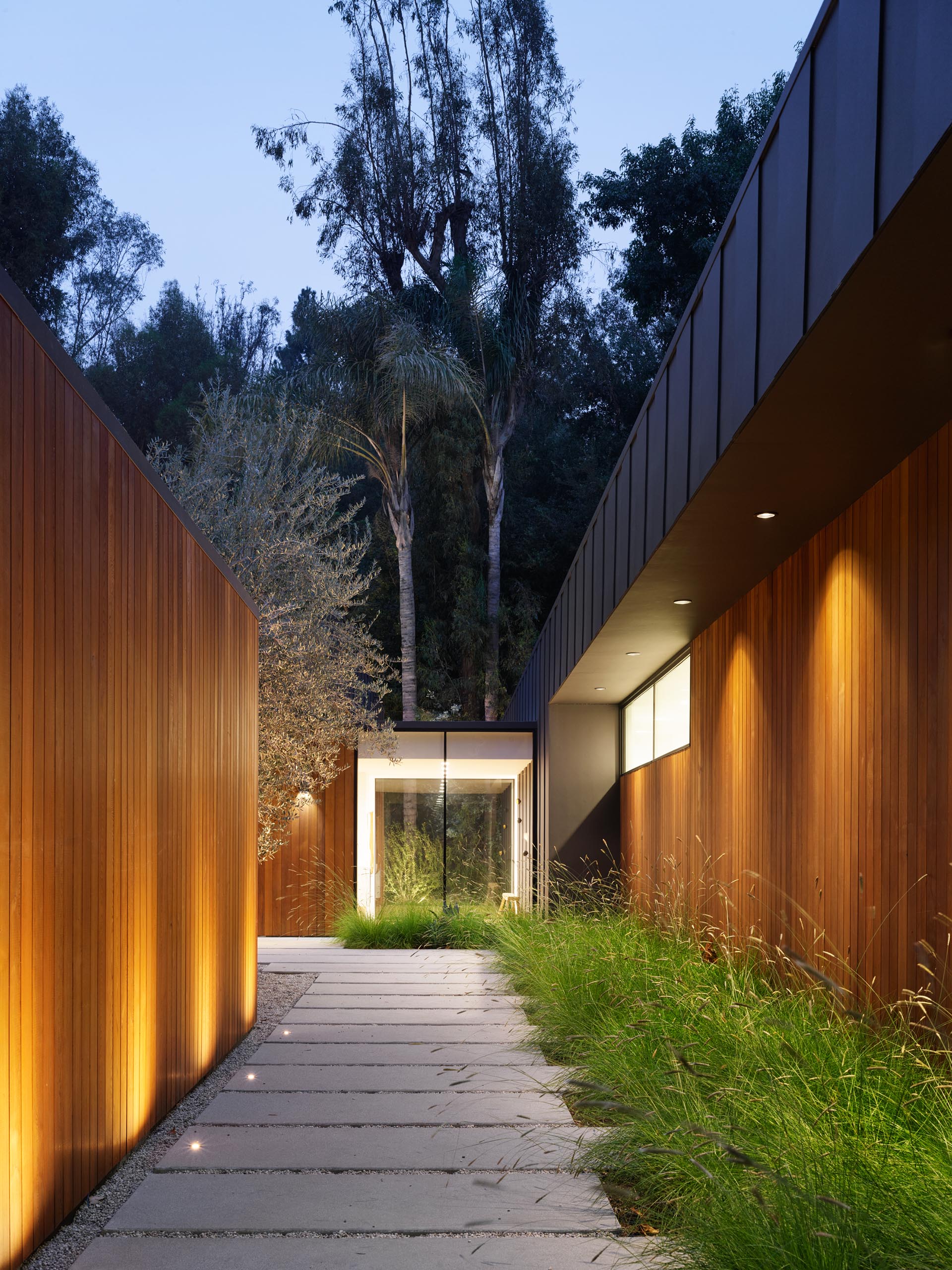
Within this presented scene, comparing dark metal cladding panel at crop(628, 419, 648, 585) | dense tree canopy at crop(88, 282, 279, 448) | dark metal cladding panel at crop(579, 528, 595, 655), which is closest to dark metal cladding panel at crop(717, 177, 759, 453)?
dark metal cladding panel at crop(628, 419, 648, 585)

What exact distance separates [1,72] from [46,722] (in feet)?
149

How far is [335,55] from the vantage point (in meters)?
71.0

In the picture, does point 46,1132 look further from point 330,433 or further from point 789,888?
point 330,433

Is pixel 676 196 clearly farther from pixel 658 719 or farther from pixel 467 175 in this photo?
pixel 658 719

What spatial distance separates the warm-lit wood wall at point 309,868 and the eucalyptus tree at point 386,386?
4.72 m

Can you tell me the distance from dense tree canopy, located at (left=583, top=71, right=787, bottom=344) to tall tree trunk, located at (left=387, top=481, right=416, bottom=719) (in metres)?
5.72

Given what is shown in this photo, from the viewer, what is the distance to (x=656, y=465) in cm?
515

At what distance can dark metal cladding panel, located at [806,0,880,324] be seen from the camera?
2451 millimetres

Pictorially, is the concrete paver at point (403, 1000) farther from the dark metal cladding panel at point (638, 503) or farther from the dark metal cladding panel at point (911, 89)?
the dark metal cladding panel at point (911, 89)

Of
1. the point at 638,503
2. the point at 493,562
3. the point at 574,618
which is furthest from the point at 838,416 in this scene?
the point at 493,562

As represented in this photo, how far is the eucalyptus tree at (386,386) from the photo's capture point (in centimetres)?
1582

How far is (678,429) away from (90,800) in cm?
277

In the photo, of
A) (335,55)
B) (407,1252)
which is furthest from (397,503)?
(335,55)

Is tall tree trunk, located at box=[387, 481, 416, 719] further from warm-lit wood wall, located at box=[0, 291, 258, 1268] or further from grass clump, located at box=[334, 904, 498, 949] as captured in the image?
warm-lit wood wall, located at box=[0, 291, 258, 1268]
